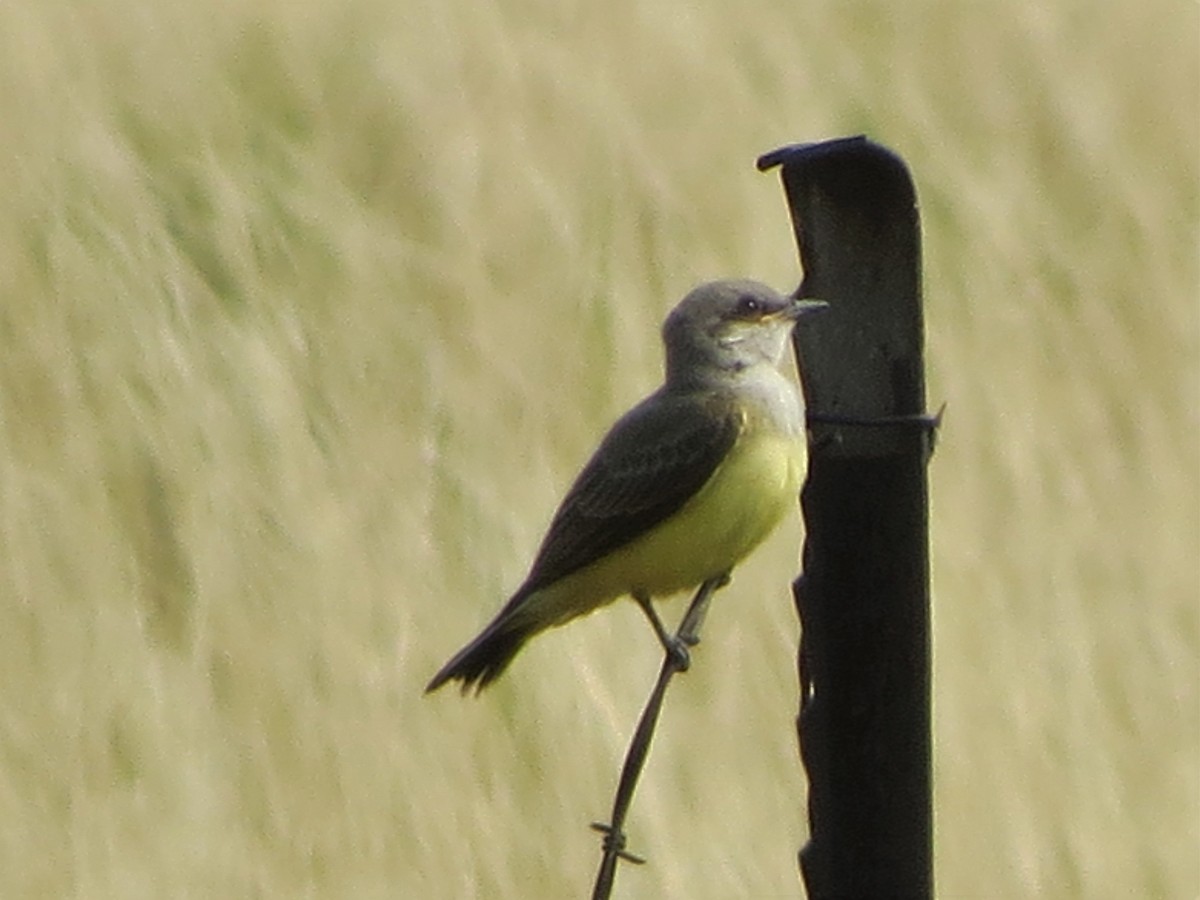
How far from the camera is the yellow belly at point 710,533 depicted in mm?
3590

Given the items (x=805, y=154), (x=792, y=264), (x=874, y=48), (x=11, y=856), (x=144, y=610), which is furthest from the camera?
(x=874, y=48)

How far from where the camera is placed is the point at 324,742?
4.78 meters

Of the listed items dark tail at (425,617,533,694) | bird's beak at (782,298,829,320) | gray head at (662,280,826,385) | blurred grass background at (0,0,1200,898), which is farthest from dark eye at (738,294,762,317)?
blurred grass background at (0,0,1200,898)

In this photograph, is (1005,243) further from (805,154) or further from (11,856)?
(805,154)

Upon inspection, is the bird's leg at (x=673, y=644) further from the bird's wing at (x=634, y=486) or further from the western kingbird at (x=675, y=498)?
the bird's wing at (x=634, y=486)

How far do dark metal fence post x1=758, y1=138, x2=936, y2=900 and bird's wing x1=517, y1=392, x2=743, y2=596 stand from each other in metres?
1.29

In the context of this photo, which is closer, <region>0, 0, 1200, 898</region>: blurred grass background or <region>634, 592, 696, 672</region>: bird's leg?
<region>634, 592, 696, 672</region>: bird's leg

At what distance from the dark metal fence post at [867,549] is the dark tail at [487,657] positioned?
3.48ft

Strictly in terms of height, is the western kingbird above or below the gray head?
below

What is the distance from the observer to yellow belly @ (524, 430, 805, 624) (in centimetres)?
359

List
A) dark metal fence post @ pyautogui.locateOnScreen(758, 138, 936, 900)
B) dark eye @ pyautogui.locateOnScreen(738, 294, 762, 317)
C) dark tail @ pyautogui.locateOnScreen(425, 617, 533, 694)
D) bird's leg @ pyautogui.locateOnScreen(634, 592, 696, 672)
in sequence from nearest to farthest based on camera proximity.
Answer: dark metal fence post @ pyautogui.locateOnScreen(758, 138, 936, 900), bird's leg @ pyautogui.locateOnScreen(634, 592, 696, 672), dark tail @ pyautogui.locateOnScreen(425, 617, 533, 694), dark eye @ pyautogui.locateOnScreen(738, 294, 762, 317)

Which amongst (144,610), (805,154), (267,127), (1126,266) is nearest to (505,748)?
(144,610)

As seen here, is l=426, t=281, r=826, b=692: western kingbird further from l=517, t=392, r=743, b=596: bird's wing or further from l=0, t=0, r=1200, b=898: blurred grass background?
l=0, t=0, r=1200, b=898: blurred grass background

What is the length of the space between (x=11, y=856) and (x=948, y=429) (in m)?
2.22
